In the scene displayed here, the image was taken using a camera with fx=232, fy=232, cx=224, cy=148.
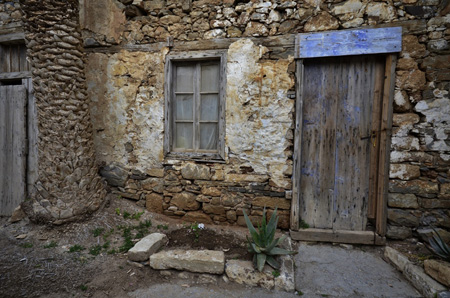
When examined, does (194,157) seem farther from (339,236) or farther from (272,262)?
(339,236)

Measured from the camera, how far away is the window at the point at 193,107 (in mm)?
3473

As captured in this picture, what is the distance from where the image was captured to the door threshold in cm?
296

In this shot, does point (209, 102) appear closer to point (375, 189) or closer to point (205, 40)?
point (205, 40)

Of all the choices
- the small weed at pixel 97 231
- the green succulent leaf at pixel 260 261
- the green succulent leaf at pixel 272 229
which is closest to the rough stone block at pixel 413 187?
the green succulent leaf at pixel 272 229

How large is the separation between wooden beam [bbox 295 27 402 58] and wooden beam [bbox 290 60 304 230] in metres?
0.22

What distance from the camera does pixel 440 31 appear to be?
2.71 meters

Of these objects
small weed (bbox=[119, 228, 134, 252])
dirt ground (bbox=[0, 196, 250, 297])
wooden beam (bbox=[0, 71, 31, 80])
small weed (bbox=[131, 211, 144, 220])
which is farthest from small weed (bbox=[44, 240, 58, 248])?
wooden beam (bbox=[0, 71, 31, 80])

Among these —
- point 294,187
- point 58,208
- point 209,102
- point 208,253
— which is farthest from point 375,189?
point 58,208

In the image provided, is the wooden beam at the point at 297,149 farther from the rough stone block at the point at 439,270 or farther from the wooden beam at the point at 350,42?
the rough stone block at the point at 439,270

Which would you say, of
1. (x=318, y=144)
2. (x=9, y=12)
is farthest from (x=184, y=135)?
(x=9, y=12)

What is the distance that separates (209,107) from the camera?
3.54 m

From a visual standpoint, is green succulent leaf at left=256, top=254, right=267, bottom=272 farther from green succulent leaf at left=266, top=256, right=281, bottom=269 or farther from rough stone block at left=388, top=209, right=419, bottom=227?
rough stone block at left=388, top=209, right=419, bottom=227

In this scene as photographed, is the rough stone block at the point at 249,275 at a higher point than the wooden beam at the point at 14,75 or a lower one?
lower

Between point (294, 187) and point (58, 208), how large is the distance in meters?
3.16
